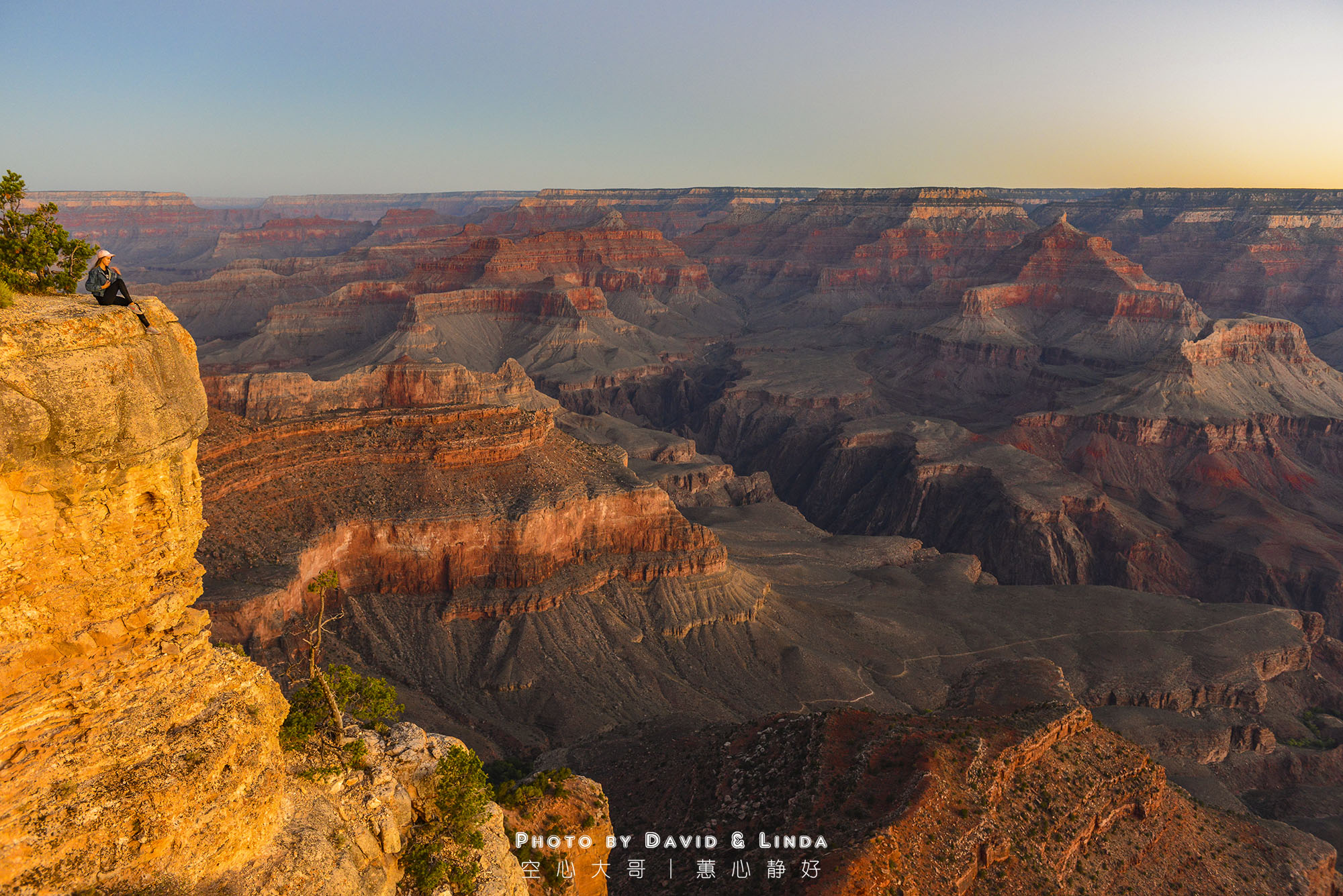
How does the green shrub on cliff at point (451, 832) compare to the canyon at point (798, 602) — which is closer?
the canyon at point (798, 602)

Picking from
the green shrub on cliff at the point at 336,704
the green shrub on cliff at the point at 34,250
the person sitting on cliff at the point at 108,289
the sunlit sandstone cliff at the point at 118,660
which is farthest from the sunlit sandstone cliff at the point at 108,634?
the green shrub on cliff at the point at 336,704

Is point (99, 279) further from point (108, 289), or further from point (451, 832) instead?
point (451, 832)

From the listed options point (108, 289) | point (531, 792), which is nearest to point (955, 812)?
point (531, 792)

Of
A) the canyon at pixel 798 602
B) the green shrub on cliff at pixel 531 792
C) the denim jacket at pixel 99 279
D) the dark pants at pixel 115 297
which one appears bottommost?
the canyon at pixel 798 602

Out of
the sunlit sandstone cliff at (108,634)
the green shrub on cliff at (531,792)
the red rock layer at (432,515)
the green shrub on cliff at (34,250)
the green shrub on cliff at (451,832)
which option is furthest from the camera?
the red rock layer at (432,515)

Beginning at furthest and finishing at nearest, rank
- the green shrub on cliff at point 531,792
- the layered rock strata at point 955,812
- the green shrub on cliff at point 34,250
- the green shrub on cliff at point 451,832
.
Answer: the layered rock strata at point 955,812
the green shrub on cliff at point 531,792
the green shrub on cliff at point 451,832
the green shrub on cliff at point 34,250

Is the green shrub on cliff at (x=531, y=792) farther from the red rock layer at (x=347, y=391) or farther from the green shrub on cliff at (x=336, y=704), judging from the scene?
the red rock layer at (x=347, y=391)

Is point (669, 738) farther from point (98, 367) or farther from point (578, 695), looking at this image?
point (98, 367)
